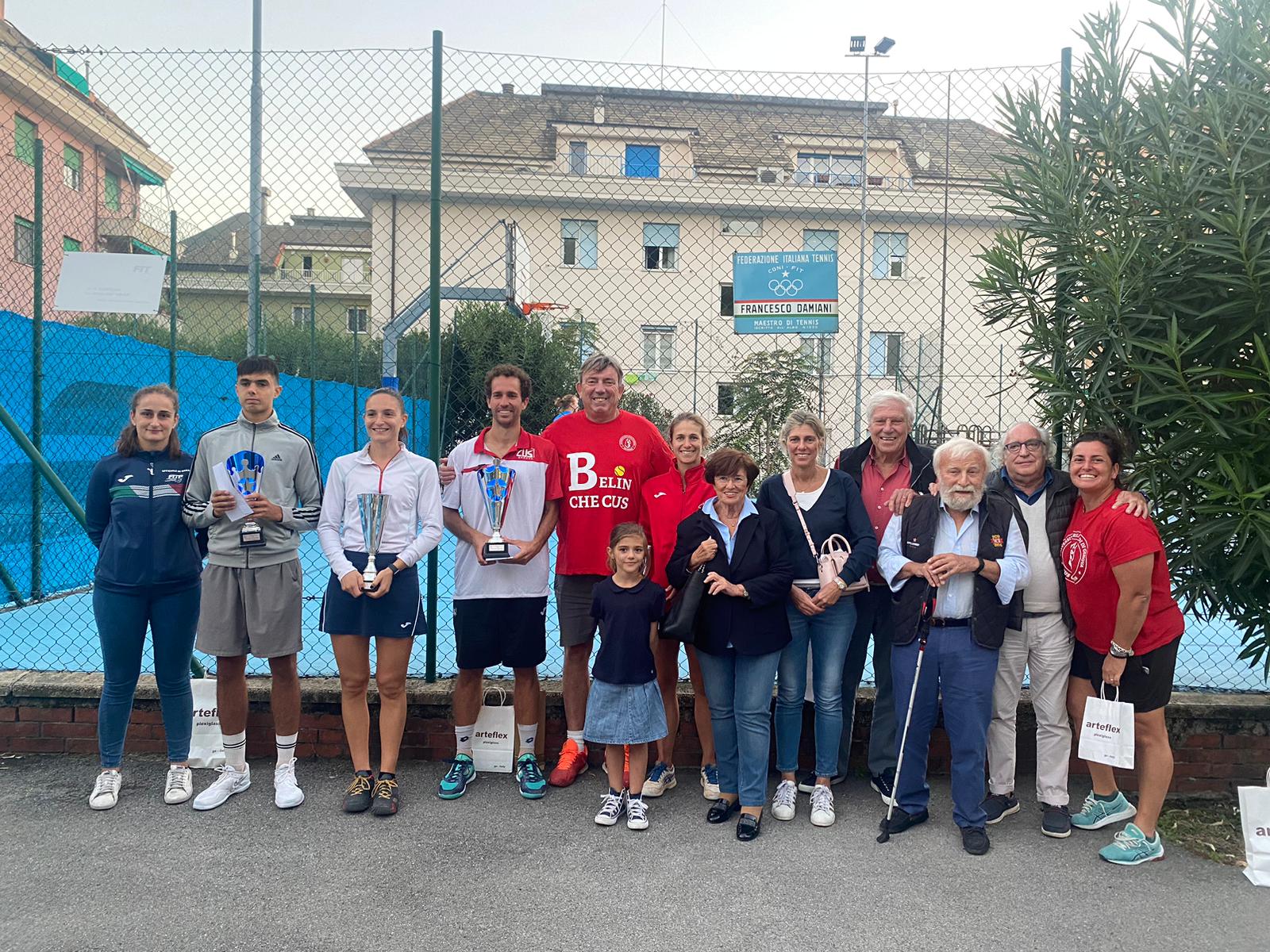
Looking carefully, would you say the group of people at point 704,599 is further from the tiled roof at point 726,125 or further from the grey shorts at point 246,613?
the tiled roof at point 726,125

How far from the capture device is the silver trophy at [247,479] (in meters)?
4.01

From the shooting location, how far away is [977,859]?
3.72 meters

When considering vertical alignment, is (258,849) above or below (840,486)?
below

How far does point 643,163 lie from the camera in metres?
6.97

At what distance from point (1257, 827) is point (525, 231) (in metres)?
8.02

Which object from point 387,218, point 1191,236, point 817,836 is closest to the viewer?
point 1191,236

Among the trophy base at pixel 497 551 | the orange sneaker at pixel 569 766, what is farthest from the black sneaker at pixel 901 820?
the trophy base at pixel 497 551

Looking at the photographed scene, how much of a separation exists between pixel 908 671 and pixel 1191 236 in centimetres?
203

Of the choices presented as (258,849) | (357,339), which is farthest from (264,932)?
(357,339)

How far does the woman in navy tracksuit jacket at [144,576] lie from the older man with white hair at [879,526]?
2.90 meters

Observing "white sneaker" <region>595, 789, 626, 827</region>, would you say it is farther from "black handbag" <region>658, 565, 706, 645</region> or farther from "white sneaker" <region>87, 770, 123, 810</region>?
"white sneaker" <region>87, 770, 123, 810</region>

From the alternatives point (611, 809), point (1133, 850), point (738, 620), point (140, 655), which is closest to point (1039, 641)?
point (1133, 850)

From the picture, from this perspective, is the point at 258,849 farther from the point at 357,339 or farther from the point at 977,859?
the point at 357,339

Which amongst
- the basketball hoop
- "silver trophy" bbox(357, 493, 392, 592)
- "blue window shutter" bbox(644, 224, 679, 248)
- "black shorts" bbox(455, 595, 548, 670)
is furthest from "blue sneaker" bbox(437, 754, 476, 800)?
the basketball hoop
